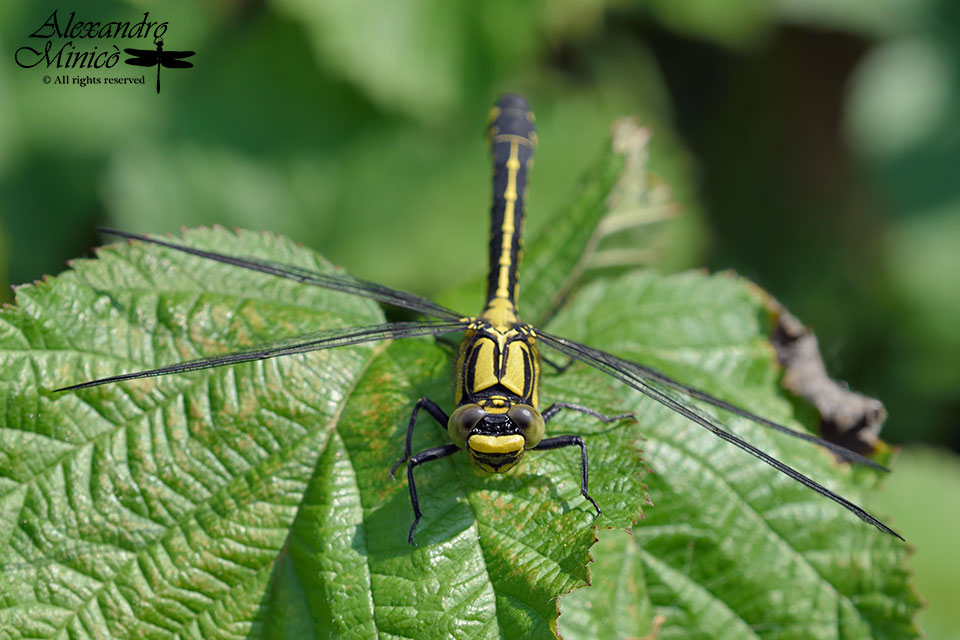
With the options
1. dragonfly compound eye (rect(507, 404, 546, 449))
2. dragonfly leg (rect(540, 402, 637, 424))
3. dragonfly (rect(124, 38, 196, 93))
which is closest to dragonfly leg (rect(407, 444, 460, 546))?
dragonfly compound eye (rect(507, 404, 546, 449))

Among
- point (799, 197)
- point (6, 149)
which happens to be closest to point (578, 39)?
point (799, 197)

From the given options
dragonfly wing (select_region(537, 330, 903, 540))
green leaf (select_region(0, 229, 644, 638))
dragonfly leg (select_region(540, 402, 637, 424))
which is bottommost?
green leaf (select_region(0, 229, 644, 638))

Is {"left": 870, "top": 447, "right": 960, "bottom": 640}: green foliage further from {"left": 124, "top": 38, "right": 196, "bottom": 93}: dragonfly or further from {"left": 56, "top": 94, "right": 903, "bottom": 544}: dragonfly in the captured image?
{"left": 124, "top": 38, "right": 196, "bottom": 93}: dragonfly

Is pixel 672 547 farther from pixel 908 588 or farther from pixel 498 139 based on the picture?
pixel 498 139

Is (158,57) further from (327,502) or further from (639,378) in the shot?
(639,378)

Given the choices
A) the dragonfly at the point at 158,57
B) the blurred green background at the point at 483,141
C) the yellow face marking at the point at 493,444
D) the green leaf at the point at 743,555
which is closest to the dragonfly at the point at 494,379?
the yellow face marking at the point at 493,444

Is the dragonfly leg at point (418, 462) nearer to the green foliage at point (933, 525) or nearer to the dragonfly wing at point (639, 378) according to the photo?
the dragonfly wing at point (639, 378)
